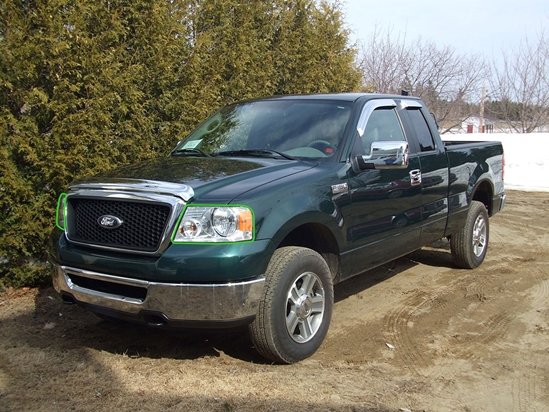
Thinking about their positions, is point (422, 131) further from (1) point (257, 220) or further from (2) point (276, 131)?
(1) point (257, 220)

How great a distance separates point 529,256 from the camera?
744 centimetres

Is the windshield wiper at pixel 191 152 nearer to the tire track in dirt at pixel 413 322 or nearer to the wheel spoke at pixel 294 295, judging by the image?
the wheel spoke at pixel 294 295

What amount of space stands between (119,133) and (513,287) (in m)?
4.54

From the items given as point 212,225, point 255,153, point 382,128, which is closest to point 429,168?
point 382,128

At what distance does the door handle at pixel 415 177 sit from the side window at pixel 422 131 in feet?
1.24

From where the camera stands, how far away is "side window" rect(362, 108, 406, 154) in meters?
4.86

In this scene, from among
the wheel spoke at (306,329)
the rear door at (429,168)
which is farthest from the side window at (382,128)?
the wheel spoke at (306,329)

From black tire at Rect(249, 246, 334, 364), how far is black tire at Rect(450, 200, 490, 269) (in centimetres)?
292

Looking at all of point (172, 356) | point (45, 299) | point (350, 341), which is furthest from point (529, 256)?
point (45, 299)

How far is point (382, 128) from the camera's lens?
16.8 ft

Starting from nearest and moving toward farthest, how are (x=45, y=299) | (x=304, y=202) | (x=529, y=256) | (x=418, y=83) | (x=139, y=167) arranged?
(x=304, y=202), (x=139, y=167), (x=45, y=299), (x=529, y=256), (x=418, y=83)

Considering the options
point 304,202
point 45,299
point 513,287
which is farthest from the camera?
point 513,287

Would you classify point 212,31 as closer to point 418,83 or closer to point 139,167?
point 139,167

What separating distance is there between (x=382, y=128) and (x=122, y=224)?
2597 millimetres
